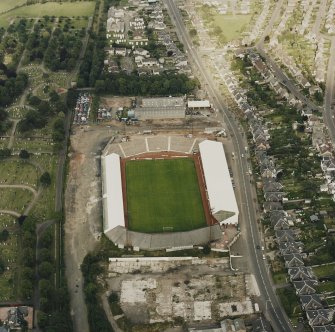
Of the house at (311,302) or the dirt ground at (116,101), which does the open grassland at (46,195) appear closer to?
the dirt ground at (116,101)

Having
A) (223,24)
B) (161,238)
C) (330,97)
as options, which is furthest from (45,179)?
(223,24)

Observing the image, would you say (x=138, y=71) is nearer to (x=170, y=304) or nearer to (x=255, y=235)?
(x=255, y=235)

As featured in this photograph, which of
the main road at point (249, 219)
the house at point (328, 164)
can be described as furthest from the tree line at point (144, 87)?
the house at point (328, 164)

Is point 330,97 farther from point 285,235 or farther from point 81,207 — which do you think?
point 81,207

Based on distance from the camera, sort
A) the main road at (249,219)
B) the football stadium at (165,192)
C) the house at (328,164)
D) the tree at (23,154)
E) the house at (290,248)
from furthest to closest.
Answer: the tree at (23,154), the house at (328,164), the football stadium at (165,192), the house at (290,248), the main road at (249,219)

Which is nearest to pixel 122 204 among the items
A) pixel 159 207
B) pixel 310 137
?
pixel 159 207
